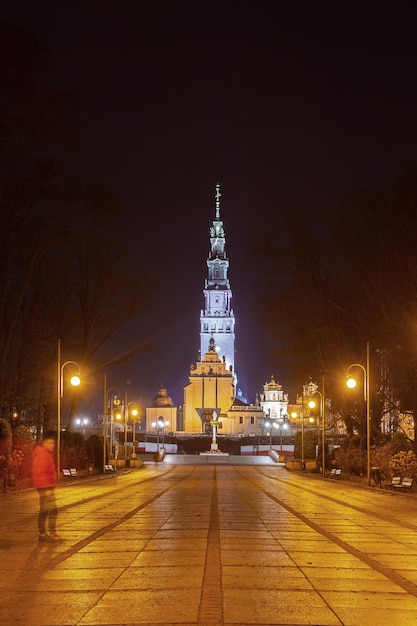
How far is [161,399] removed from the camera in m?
152

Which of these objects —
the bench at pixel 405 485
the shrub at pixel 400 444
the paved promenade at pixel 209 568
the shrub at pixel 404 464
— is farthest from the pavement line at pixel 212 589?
the shrub at pixel 400 444

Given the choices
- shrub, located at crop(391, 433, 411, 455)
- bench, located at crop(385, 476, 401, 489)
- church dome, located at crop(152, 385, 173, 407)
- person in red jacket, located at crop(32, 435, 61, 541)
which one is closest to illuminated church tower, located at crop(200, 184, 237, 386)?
church dome, located at crop(152, 385, 173, 407)

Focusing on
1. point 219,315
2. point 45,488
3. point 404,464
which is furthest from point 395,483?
point 219,315

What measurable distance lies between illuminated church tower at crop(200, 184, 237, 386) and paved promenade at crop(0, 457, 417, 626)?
512ft

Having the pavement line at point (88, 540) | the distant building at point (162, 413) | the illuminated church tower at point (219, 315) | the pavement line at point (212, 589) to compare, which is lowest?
the distant building at point (162, 413)

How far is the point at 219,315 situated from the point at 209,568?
171 m

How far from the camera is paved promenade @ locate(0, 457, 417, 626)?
8922 millimetres

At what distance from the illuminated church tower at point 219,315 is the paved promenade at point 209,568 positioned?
156 metres

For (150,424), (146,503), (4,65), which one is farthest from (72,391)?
(150,424)

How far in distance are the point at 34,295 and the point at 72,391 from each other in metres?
9.79

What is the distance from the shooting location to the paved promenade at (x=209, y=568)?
8.92 meters

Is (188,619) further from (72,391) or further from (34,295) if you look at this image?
(72,391)

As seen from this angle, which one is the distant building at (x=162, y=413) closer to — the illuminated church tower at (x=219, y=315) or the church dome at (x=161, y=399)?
the church dome at (x=161, y=399)

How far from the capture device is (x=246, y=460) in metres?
88.9
